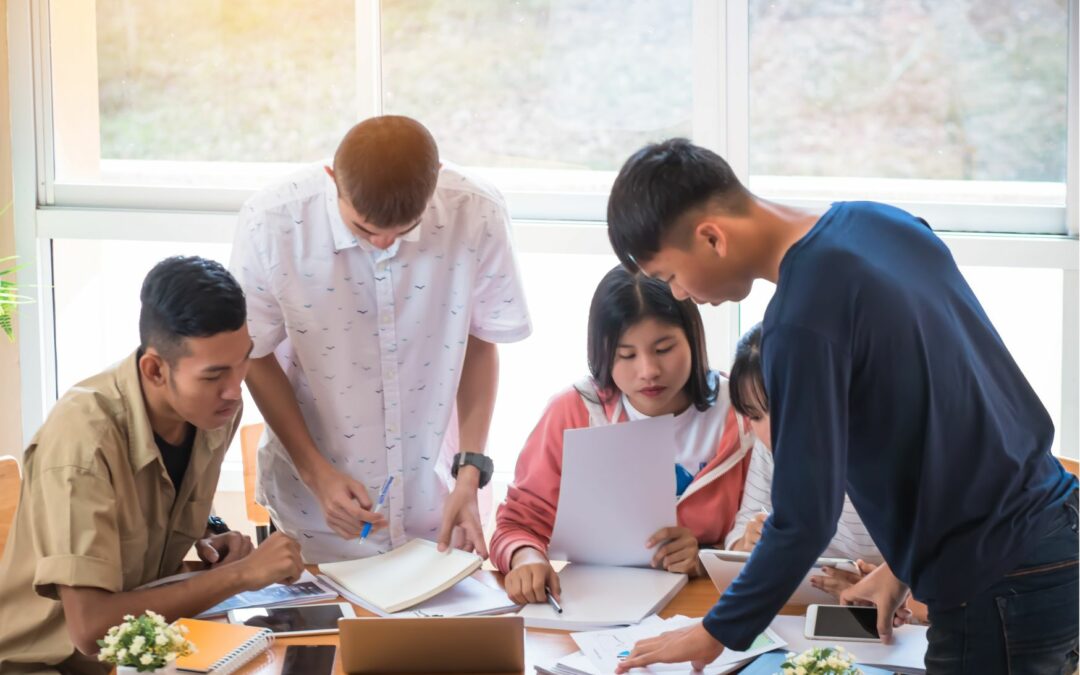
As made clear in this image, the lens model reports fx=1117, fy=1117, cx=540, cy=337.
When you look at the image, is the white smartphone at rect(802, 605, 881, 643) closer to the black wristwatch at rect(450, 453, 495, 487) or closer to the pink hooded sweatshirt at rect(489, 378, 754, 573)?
the pink hooded sweatshirt at rect(489, 378, 754, 573)

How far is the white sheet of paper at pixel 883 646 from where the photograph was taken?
5.39ft

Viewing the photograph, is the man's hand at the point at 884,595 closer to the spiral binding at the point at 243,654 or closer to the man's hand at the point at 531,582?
the man's hand at the point at 531,582

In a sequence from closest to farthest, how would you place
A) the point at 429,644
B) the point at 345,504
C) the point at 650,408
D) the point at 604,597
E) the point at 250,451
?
the point at 429,644 < the point at 604,597 < the point at 345,504 < the point at 650,408 < the point at 250,451

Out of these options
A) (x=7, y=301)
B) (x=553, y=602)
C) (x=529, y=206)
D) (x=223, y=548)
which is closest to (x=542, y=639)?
(x=553, y=602)

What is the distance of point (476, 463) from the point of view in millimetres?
2215

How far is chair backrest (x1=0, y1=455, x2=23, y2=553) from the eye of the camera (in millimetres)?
2303

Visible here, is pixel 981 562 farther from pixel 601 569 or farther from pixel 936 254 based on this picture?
pixel 601 569

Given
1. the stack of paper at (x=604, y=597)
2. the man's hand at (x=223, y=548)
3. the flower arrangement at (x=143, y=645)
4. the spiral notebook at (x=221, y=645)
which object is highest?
the flower arrangement at (x=143, y=645)

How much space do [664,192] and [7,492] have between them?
5.43 feet

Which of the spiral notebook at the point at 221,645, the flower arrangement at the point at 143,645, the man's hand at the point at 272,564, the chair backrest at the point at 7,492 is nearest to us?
the flower arrangement at the point at 143,645

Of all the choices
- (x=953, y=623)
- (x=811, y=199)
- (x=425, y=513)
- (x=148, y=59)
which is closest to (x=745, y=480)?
(x=425, y=513)

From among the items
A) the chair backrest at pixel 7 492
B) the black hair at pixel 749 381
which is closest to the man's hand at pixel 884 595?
the black hair at pixel 749 381

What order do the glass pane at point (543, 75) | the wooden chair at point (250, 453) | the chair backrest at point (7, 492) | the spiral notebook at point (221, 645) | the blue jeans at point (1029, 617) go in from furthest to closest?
the glass pane at point (543, 75) < the wooden chair at point (250, 453) < the chair backrest at point (7, 492) < the spiral notebook at point (221, 645) < the blue jeans at point (1029, 617)

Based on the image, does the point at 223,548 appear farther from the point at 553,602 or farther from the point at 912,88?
the point at 912,88
